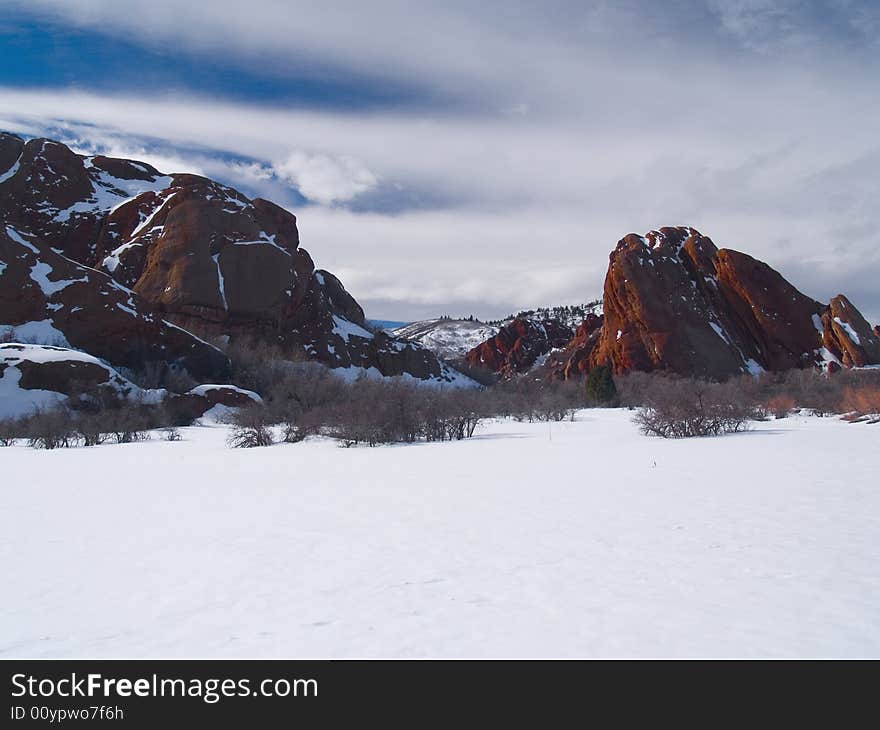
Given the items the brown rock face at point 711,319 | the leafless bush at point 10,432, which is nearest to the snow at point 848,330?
the brown rock face at point 711,319

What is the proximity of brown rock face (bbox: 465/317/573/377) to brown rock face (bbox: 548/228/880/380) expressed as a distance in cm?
4756

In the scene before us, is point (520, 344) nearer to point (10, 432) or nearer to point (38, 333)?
point (38, 333)

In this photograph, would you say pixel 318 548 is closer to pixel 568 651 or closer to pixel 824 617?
pixel 568 651

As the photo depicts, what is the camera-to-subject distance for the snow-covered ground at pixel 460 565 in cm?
346

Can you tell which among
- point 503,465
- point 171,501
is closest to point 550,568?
point 171,501

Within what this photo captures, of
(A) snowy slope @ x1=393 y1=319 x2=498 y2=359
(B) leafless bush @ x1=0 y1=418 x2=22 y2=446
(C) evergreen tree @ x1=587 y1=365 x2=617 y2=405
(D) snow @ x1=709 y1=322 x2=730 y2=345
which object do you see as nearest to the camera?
(B) leafless bush @ x1=0 y1=418 x2=22 y2=446

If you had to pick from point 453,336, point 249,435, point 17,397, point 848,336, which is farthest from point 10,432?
point 453,336

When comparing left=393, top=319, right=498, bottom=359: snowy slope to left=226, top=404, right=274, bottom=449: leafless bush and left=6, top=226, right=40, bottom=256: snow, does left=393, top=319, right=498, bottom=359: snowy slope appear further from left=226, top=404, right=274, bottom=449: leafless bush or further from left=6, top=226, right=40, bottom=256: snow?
left=226, top=404, right=274, bottom=449: leafless bush

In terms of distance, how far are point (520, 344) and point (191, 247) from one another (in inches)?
3044

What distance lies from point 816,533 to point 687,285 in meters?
74.5

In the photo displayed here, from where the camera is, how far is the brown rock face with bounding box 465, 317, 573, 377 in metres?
127

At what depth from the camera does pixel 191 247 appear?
66625mm

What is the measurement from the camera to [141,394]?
37.7 metres

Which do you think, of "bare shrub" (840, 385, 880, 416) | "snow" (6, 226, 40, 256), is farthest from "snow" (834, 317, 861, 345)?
"snow" (6, 226, 40, 256)
